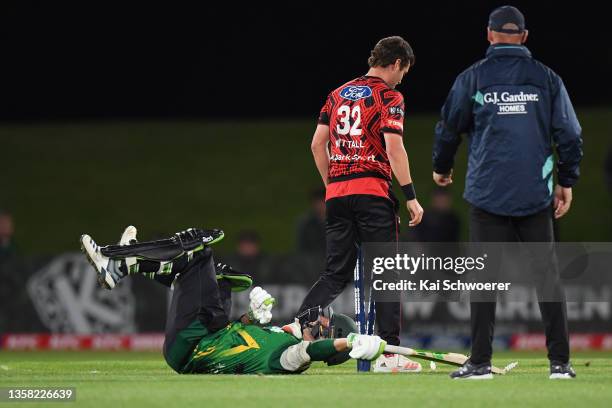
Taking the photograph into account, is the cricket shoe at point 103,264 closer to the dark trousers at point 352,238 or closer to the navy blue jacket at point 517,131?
the dark trousers at point 352,238

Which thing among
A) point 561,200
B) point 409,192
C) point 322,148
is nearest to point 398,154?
point 409,192

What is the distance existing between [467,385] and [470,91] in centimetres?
188

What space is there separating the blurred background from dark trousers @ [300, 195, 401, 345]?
41.6ft

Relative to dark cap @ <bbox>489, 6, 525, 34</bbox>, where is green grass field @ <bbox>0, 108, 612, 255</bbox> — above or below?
below

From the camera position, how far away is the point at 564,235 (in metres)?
22.2

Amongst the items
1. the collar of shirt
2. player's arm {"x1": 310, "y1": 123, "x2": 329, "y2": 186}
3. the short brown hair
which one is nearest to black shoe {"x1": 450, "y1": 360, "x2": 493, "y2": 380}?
the collar of shirt

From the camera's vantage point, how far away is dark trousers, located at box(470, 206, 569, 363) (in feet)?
25.2

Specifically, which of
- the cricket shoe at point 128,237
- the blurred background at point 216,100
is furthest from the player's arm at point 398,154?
the blurred background at point 216,100

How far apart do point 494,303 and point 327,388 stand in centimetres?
127

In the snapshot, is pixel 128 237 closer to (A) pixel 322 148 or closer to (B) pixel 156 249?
(B) pixel 156 249

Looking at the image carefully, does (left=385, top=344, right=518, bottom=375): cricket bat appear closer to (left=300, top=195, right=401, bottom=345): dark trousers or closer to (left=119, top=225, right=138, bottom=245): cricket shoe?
(left=300, top=195, right=401, bottom=345): dark trousers

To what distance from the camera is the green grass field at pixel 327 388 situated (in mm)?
6449

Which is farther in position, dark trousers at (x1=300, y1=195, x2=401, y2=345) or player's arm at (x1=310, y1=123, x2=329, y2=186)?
player's arm at (x1=310, y1=123, x2=329, y2=186)

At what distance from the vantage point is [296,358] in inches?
331
